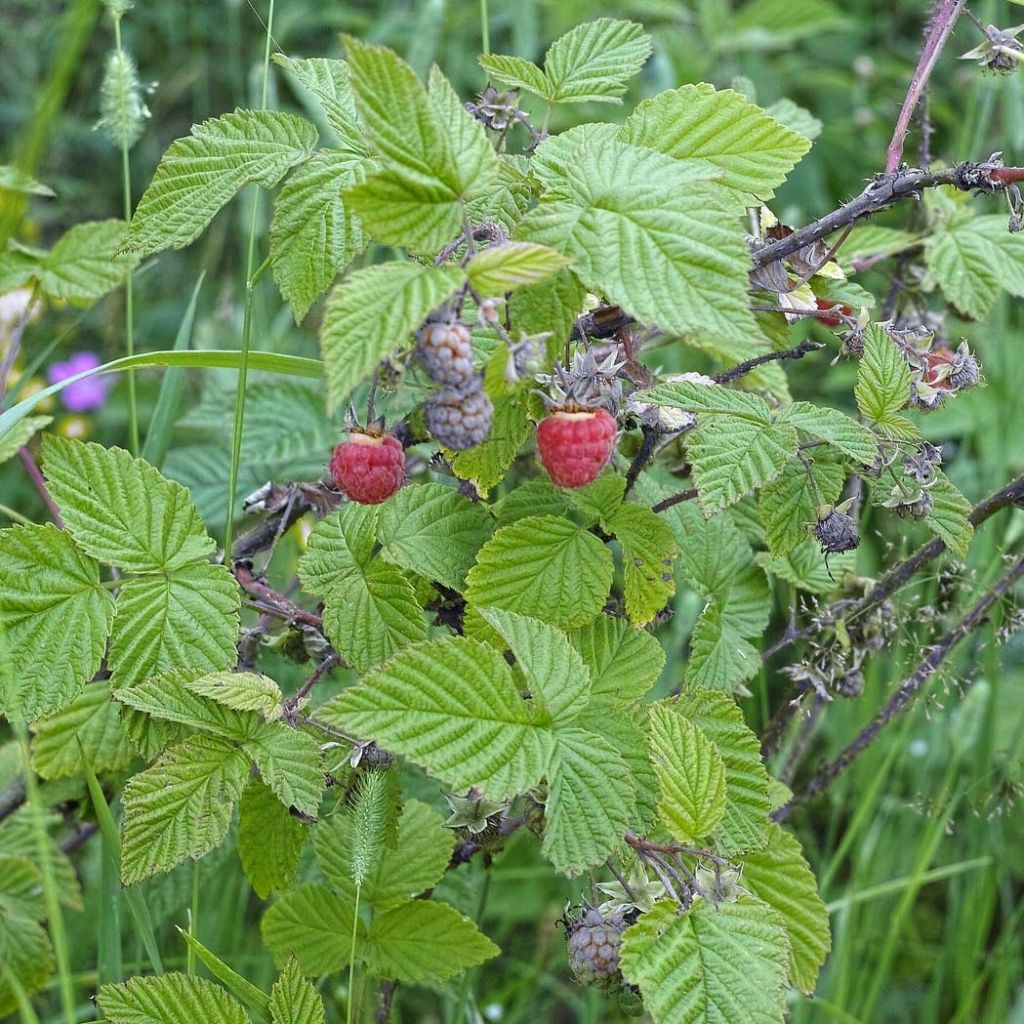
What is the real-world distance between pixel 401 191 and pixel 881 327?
15.7 inches

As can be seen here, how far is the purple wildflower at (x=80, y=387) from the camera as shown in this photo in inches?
87.7

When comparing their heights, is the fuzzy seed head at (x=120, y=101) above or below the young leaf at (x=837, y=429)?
above

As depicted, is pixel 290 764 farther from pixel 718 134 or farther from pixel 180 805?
pixel 718 134

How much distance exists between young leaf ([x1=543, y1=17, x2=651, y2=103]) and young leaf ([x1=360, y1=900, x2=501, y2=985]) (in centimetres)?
66

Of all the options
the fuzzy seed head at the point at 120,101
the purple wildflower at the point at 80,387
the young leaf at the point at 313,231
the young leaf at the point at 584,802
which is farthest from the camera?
the purple wildflower at the point at 80,387

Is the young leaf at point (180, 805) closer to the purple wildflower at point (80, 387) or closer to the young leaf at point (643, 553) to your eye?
the young leaf at point (643, 553)

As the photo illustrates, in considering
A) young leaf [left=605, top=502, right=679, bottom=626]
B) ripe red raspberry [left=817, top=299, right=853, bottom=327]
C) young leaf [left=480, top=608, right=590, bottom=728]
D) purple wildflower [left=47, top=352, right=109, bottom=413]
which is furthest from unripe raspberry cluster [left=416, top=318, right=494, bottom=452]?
purple wildflower [left=47, top=352, right=109, bottom=413]

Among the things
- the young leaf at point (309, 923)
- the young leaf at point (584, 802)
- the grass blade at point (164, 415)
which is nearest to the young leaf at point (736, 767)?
the young leaf at point (584, 802)

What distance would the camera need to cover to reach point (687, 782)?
860mm

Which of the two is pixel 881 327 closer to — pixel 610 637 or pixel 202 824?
pixel 610 637

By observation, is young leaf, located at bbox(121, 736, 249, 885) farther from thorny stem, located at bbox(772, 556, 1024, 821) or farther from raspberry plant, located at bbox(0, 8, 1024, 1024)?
thorny stem, located at bbox(772, 556, 1024, 821)

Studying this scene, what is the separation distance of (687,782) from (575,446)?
243mm

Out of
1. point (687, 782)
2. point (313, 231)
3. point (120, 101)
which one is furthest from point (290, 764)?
point (120, 101)

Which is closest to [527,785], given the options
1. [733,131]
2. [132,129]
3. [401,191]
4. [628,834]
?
[628,834]
